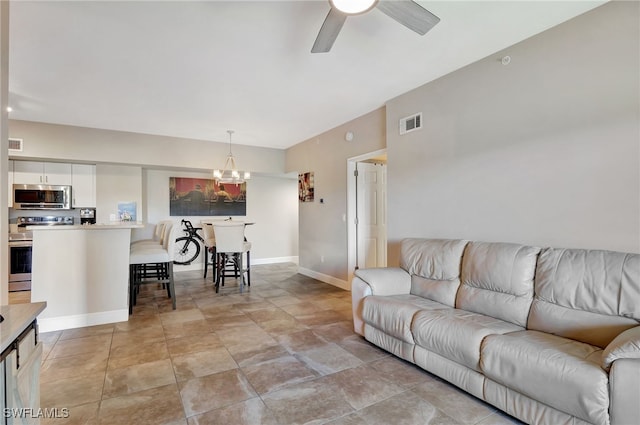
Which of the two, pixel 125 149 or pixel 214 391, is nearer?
pixel 214 391

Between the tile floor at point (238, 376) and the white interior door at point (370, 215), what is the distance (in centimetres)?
151

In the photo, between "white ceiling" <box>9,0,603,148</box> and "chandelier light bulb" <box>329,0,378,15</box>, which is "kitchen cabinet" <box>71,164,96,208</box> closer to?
"white ceiling" <box>9,0,603,148</box>

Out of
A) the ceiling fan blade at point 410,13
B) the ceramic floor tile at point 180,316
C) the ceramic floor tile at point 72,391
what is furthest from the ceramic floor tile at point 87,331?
the ceiling fan blade at point 410,13

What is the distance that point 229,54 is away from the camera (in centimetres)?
278

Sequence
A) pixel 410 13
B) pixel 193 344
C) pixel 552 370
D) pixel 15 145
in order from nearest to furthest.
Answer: pixel 552 370
pixel 410 13
pixel 193 344
pixel 15 145

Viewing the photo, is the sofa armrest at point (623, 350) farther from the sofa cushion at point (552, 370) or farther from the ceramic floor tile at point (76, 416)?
the ceramic floor tile at point (76, 416)

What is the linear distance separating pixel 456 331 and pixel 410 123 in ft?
8.07

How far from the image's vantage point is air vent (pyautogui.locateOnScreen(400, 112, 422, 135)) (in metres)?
3.55

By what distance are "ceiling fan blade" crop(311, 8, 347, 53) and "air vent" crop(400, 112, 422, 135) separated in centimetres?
172

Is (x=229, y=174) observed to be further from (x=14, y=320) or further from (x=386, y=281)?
(x=14, y=320)

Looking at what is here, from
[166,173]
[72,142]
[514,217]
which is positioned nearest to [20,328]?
[514,217]

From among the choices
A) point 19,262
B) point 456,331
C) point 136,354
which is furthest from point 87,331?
point 456,331

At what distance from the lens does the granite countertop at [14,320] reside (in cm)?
104

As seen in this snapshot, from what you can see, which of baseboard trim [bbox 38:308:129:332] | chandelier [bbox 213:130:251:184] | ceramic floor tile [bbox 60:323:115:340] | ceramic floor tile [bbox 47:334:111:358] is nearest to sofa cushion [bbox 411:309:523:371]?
ceramic floor tile [bbox 47:334:111:358]
